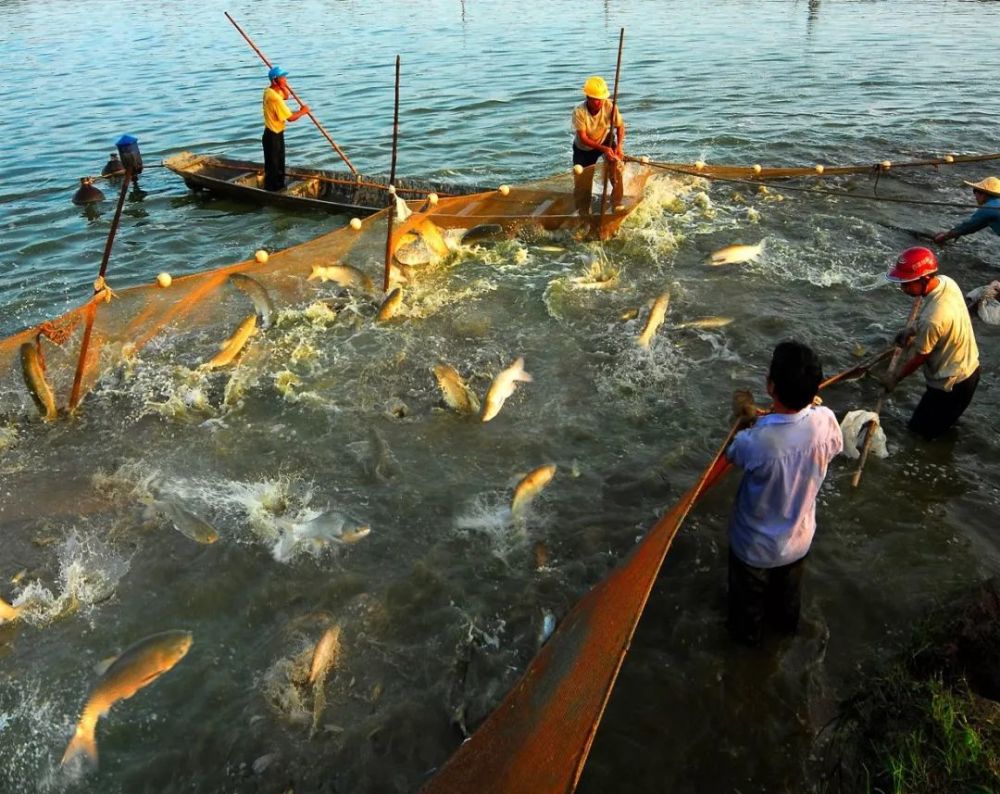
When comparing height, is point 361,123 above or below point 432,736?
above

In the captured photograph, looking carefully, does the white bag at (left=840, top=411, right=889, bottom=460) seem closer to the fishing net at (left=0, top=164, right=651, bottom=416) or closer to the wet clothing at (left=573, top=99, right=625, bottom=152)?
the fishing net at (left=0, top=164, right=651, bottom=416)

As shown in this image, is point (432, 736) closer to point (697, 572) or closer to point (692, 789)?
point (692, 789)

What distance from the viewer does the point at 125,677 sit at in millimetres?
4297

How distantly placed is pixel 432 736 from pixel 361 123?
61.5 ft

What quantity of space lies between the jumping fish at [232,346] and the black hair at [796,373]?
6.37 meters

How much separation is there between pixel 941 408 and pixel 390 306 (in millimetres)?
6376

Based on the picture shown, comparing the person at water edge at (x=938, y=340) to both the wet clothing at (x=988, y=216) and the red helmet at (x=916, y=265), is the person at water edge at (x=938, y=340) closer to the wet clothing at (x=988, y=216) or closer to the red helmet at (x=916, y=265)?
the red helmet at (x=916, y=265)

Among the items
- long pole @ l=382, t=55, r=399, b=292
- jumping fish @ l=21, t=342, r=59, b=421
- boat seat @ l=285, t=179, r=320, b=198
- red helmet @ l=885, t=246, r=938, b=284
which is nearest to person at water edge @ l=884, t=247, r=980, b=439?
red helmet @ l=885, t=246, r=938, b=284

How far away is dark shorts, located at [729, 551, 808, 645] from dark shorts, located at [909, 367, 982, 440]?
287cm

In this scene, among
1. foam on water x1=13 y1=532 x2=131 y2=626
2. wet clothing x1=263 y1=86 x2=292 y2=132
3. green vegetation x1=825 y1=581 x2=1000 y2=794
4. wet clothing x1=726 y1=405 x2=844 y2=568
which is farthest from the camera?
wet clothing x1=263 y1=86 x2=292 y2=132

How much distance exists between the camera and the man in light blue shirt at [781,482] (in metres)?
3.69

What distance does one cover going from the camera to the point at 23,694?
4.62 meters

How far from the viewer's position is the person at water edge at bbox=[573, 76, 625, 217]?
1027 centimetres

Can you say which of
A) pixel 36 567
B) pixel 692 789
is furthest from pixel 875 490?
pixel 36 567
